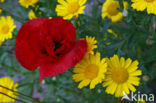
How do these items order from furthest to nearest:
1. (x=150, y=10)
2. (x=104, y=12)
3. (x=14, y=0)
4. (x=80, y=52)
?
1. (x=14, y=0)
2. (x=104, y=12)
3. (x=150, y=10)
4. (x=80, y=52)

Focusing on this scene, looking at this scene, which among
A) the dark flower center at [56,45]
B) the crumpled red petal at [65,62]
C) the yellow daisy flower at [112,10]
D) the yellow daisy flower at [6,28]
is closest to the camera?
the crumpled red petal at [65,62]

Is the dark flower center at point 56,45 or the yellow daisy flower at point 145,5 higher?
the yellow daisy flower at point 145,5

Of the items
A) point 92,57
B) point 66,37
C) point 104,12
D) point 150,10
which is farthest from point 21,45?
point 104,12

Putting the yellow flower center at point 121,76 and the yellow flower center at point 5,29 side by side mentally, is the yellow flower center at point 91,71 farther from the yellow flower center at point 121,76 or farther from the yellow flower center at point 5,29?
the yellow flower center at point 5,29

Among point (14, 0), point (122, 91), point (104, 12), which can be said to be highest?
point (14, 0)

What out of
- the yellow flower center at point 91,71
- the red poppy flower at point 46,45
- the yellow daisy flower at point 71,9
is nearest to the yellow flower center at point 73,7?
the yellow daisy flower at point 71,9

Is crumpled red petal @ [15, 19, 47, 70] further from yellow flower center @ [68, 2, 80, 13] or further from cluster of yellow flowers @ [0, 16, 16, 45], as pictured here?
cluster of yellow flowers @ [0, 16, 16, 45]

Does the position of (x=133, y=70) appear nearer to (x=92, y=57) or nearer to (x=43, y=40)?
(x=92, y=57)

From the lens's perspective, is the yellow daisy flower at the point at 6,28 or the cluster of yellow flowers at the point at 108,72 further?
the yellow daisy flower at the point at 6,28
